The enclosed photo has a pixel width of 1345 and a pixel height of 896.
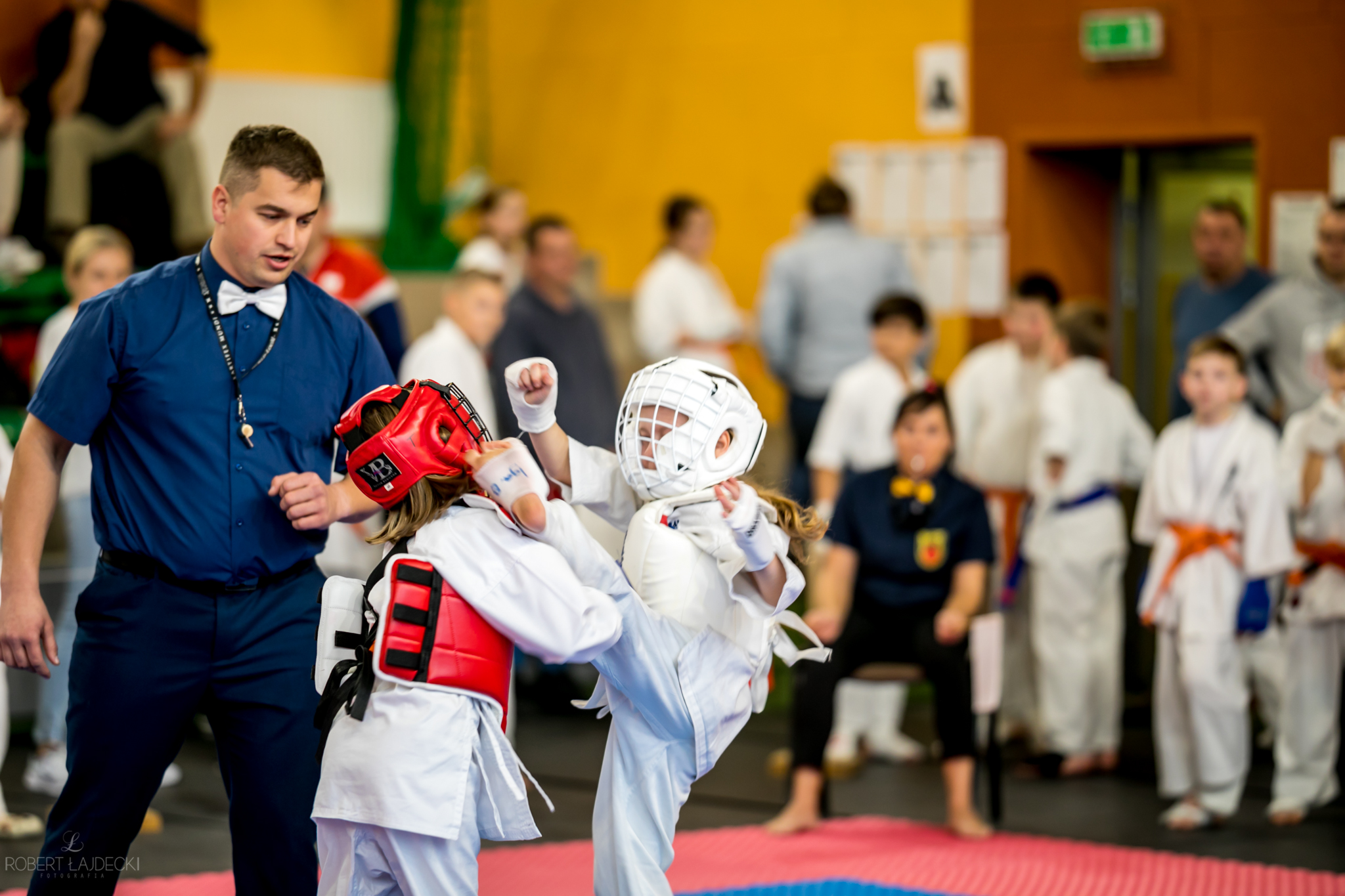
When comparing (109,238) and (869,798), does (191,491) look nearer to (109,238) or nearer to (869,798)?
(109,238)

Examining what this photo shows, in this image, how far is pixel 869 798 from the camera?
512 centimetres

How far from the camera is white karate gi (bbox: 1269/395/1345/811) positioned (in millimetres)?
4820

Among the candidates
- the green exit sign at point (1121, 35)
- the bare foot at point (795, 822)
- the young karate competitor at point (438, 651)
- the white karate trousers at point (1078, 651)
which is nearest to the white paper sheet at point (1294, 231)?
the green exit sign at point (1121, 35)

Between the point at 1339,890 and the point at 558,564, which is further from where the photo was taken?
the point at 1339,890

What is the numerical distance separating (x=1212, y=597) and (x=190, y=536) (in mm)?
3360

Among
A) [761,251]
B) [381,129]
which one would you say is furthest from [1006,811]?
[381,129]

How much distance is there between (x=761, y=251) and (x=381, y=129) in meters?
2.26

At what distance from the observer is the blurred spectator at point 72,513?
4.70 m

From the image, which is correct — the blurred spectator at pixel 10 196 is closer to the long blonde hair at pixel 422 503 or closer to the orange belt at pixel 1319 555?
the long blonde hair at pixel 422 503

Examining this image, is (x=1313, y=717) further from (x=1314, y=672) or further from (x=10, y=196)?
(x=10, y=196)

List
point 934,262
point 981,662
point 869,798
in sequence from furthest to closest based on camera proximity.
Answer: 1. point 934,262
2. point 869,798
3. point 981,662

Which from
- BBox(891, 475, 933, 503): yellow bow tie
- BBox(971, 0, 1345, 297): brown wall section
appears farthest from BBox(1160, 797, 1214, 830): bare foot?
BBox(971, 0, 1345, 297): brown wall section

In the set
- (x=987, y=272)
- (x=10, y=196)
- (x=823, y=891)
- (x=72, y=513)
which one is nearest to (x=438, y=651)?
(x=823, y=891)

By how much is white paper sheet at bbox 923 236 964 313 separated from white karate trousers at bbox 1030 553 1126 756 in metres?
→ 2.34
